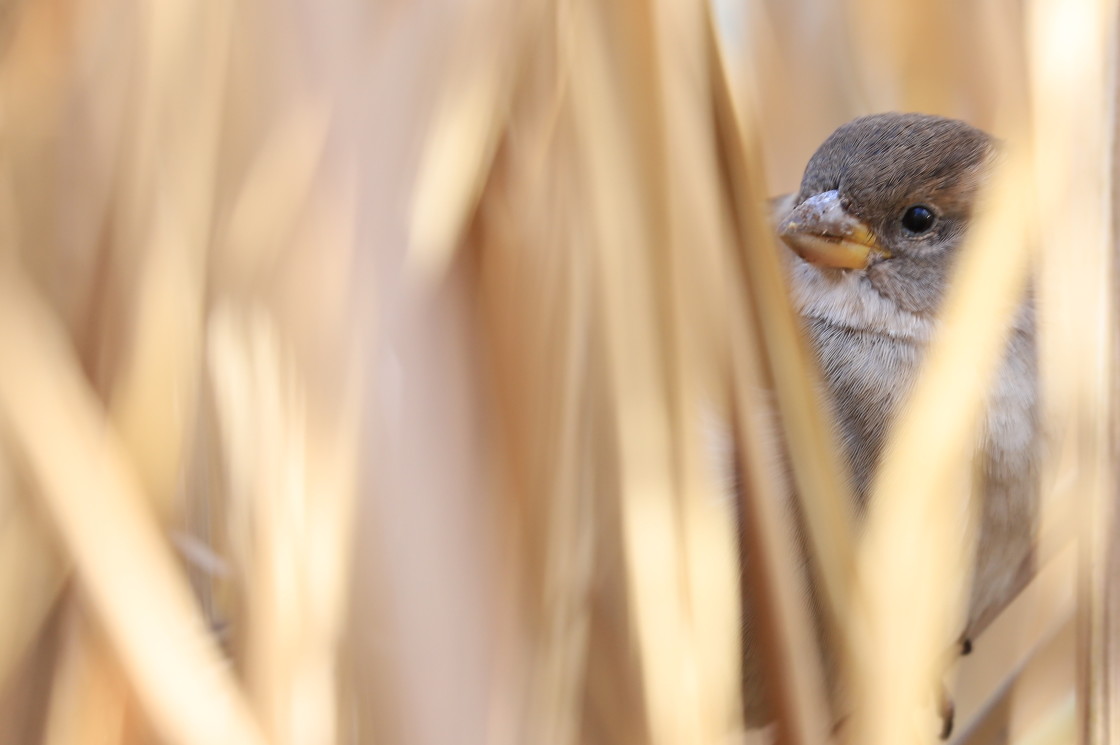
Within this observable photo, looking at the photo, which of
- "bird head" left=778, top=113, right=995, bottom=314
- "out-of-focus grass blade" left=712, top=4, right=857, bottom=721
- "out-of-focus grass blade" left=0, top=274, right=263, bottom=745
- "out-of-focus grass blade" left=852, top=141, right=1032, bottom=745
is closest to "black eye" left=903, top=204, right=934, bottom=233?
"bird head" left=778, top=113, right=995, bottom=314

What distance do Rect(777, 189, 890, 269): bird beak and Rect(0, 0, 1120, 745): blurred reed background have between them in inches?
16.8

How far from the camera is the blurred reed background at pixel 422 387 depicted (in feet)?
1.51

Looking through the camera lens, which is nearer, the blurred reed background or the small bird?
the blurred reed background

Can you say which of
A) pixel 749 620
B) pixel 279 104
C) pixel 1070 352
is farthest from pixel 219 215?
pixel 1070 352

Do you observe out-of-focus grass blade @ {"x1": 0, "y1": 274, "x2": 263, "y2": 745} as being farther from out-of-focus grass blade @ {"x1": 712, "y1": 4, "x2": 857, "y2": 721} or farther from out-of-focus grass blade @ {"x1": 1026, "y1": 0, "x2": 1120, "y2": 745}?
out-of-focus grass blade @ {"x1": 1026, "y1": 0, "x2": 1120, "y2": 745}

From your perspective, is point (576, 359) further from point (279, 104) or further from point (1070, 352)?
point (1070, 352)

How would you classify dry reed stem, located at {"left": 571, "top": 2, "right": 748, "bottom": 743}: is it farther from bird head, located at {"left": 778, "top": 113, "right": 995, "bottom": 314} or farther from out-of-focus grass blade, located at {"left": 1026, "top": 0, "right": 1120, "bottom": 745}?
bird head, located at {"left": 778, "top": 113, "right": 995, "bottom": 314}

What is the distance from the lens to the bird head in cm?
99

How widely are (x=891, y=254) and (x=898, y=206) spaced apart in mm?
49

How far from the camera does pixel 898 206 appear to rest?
1017 millimetres

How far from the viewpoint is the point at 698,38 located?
52cm

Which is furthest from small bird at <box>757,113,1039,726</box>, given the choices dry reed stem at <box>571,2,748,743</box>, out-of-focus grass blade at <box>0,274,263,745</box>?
out-of-focus grass blade at <box>0,274,263,745</box>

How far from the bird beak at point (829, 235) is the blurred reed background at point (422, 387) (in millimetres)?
427

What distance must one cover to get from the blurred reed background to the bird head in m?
0.44
